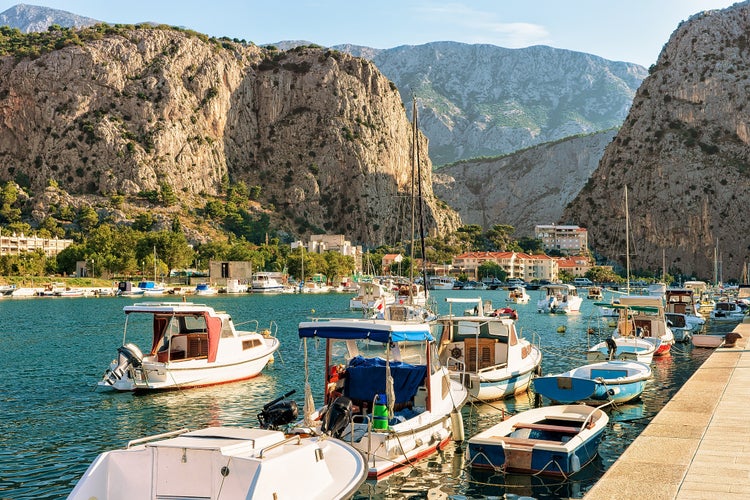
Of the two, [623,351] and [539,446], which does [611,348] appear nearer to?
[623,351]

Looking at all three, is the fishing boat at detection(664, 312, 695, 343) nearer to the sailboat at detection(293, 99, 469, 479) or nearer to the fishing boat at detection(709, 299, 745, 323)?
the fishing boat at detection(709, 299, 745, 323)

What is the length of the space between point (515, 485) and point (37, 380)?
28639mm

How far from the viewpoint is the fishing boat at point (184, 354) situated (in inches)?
1328

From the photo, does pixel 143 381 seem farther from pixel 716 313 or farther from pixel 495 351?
pixel 716 313

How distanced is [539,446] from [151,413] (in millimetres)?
16998

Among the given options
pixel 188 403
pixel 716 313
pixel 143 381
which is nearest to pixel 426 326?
pixel 188 403

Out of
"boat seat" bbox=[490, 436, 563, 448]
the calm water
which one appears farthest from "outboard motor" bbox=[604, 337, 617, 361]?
"boat seat" bbox=[490, 436, 563, 448]

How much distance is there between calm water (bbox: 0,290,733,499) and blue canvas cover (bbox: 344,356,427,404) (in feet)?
7.14

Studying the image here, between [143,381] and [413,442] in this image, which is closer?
[413,442]

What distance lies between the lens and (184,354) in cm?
3616

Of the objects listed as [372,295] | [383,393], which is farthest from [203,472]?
[372,295]

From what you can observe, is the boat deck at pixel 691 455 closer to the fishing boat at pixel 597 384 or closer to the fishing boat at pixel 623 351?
the fishing boat at pixel 597 384

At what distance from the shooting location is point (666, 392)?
114 ft

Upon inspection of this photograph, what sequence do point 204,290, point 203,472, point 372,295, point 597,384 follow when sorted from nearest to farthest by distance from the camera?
point 203,472, point 597,384, point 372,295, point 204,290
